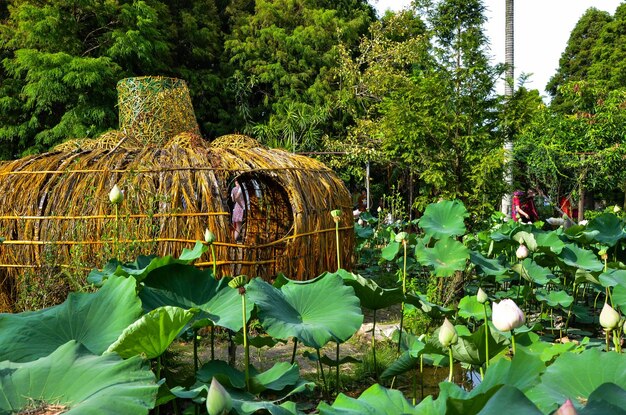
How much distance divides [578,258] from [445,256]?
142 centimetres

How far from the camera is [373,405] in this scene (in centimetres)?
155

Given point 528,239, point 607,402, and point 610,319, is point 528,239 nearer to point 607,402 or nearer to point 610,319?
point 610,319

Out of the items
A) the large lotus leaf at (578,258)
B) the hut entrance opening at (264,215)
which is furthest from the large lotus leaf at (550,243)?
the hut entrance opening at (264,215)

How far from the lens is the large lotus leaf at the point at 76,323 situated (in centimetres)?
198

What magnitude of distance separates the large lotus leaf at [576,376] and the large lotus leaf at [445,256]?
8.69 ft

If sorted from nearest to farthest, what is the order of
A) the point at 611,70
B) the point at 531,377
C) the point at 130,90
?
the point at 531,377, the point at 130,90, the point at 611,70

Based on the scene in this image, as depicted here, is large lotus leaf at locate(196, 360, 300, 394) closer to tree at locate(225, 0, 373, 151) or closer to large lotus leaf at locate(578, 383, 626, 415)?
large lotus leaf at locate(578, 383, 626, 415)

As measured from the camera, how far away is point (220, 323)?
2.37 metres

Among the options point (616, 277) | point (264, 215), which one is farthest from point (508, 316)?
point (264, 215)

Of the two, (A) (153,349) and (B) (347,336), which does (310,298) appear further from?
(A) (153,349)

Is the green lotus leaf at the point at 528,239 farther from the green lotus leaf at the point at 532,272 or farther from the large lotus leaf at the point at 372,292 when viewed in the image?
the large lotus leaf at the point at 372,292

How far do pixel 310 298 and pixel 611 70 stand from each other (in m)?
21.5

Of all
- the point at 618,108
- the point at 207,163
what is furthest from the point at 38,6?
the point at 618,108

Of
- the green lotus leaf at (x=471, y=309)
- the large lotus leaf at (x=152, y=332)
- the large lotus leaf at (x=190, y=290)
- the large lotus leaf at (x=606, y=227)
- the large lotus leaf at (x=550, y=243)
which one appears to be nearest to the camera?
the large lotus leaf at (x=152, y=332)
